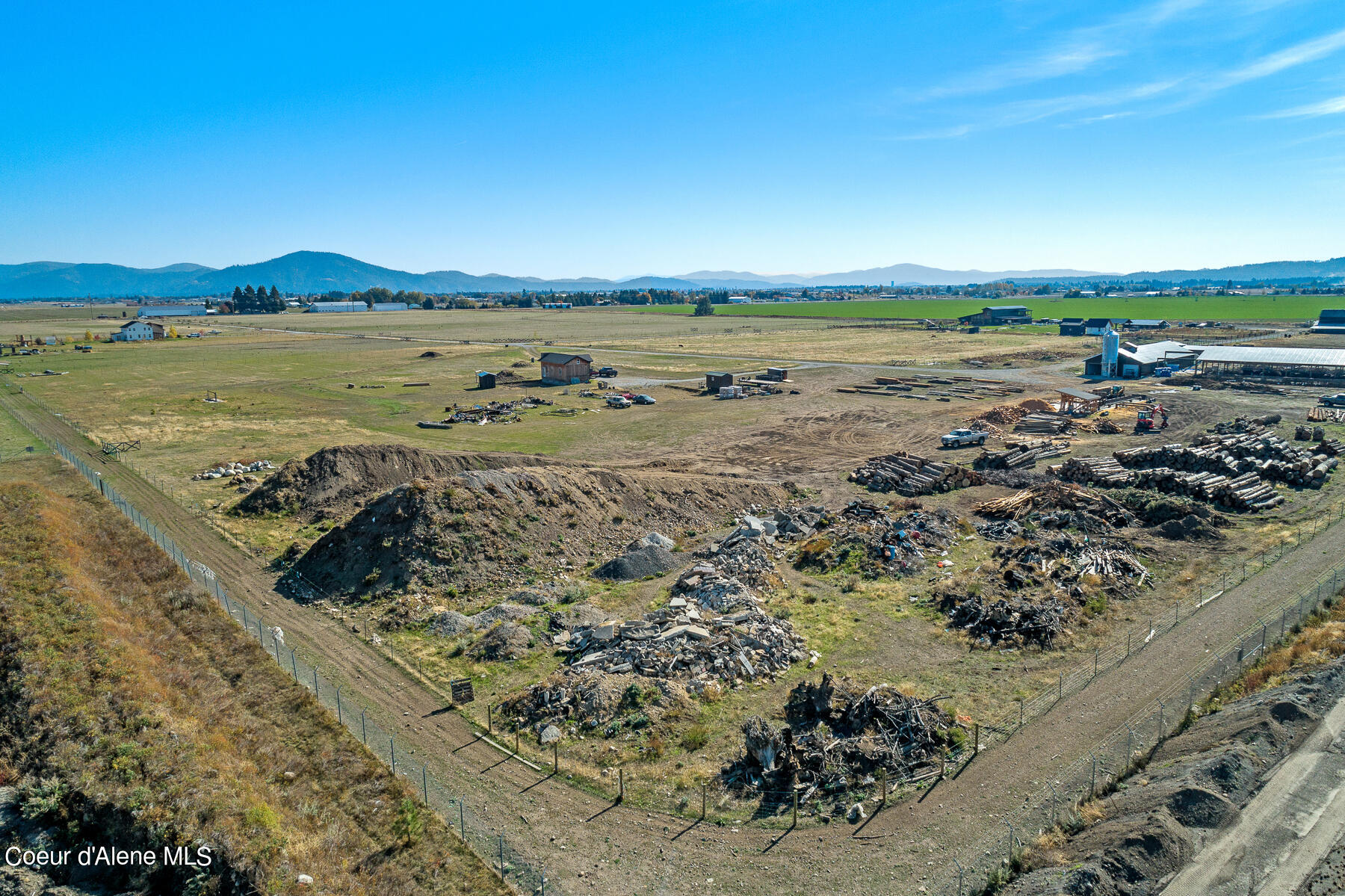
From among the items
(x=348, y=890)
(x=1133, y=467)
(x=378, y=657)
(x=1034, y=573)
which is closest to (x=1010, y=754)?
(x=1034, y=573)

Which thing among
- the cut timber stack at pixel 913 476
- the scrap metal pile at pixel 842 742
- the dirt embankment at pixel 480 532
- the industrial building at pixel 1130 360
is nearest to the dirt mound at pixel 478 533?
the dirt embankment at pixel 480 532

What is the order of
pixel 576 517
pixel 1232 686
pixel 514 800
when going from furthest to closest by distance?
pixel 576 517
pixel 1232 686
pixel 514 800

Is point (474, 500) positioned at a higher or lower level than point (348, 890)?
higher

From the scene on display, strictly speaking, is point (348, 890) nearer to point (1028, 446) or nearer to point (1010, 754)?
point (1010, 754)

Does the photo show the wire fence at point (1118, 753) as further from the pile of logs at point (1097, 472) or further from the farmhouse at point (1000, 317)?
the farmhouse at point (1000, 317)

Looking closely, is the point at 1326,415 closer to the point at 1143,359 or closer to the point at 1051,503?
the point at 1143,359

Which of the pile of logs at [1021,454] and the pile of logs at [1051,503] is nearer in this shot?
the pile of logs at [1051,503]

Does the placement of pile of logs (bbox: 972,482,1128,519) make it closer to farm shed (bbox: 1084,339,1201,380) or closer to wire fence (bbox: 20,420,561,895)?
wire fence (bbox: 20,420,561,895)
